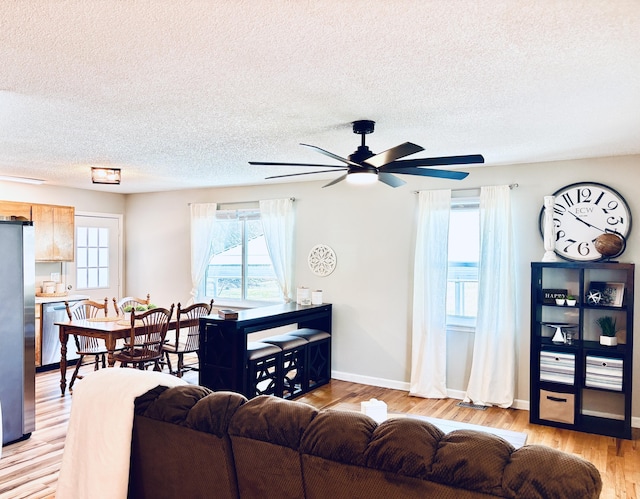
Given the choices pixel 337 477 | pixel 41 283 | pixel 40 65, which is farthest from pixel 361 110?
pixel 41 283

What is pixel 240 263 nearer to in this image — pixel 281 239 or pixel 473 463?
pixel 281 239

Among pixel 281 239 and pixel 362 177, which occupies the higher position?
pixel 362 177

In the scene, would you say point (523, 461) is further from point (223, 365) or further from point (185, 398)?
point (223, 365)

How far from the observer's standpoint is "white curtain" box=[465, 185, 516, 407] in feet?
16.2

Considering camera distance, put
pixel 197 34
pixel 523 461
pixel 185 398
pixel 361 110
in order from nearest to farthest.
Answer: pixel 523 461, pixel 185 398, pixel 197 34, pixel 361 110

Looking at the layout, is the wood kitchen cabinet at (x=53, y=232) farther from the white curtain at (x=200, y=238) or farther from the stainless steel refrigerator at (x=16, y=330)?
the stainless steel refrigerator at (x=16, y=330)

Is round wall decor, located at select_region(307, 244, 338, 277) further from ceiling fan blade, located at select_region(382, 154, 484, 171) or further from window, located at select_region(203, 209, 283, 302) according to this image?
ceiling fan blade, located at select_region(382, 154, 484, 171)

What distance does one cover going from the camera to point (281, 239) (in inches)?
253

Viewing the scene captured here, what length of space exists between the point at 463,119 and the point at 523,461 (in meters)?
2.55

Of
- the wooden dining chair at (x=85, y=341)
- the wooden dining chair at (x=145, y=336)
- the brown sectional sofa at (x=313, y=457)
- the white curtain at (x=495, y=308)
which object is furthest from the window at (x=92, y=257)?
the brown sectional sofa at (x=313, y=457)

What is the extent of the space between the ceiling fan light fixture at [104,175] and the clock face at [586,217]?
4.59 metres

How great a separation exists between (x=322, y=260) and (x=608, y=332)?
3191 millimetres

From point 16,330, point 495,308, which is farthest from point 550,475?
point 16,330

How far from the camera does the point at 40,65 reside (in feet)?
7.97
